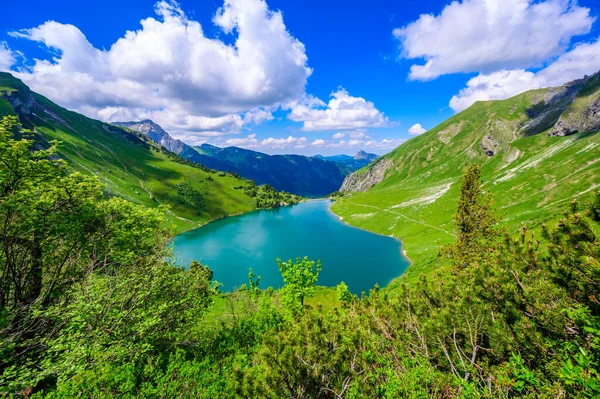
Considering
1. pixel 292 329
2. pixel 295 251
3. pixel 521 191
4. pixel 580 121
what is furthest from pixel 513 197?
pixel 292 329

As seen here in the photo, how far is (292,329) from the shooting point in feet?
37.3

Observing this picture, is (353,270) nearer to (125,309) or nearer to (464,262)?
(464,262)

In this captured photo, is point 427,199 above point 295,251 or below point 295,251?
above

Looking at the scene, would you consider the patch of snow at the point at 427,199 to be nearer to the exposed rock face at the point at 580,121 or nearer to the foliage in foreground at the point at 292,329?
the exposed rock face at the point at 580,121

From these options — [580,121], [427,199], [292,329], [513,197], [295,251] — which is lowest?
[295,251]

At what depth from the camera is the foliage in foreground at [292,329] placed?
28.3ft

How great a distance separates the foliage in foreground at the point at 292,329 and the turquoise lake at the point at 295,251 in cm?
5345

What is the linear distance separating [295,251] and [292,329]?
96.7m

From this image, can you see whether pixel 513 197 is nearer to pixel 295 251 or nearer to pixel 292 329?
pixel 295 251

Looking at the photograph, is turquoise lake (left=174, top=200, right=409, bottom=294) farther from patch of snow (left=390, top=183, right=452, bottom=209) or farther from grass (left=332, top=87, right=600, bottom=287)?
patch of snow (left=390, top=183, right=452, bottom=209)

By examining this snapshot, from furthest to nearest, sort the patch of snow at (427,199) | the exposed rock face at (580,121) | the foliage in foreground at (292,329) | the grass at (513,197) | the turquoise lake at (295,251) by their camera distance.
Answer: the exposed rock face at (580,121), the patch of snow at (427,199), the grass at (513,197), the turquoise lake at (295,251), the foliage in foreground at (292,329)

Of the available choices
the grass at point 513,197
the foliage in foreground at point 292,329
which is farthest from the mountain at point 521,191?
the foliage in foreground at point 292,329

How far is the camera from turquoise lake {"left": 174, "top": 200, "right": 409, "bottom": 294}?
256ft

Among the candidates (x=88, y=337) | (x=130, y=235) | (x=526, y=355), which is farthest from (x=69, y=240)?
(x=526, y=355)
